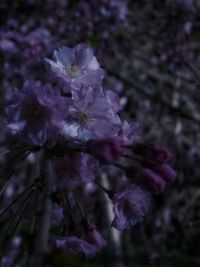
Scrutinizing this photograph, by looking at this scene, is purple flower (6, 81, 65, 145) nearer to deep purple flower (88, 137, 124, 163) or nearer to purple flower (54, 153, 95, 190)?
purple flower (54, 153, 95, 190)

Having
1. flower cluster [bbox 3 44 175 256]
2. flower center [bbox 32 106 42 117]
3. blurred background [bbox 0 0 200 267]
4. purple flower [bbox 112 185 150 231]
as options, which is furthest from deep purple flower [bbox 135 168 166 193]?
blurred background [bbox 0 0 200 267]

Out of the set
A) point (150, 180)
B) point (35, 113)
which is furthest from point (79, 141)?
point (150, 180)

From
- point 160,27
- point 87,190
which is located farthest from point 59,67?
point 160,27

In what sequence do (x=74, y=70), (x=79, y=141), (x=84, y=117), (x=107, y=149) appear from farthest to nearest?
(x=74, y=70) < (x=84, y=117) < (x=79, y=141) < (x=107, y=149)

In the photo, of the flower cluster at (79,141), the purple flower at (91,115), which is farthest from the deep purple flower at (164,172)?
the purple flower at (91,115)

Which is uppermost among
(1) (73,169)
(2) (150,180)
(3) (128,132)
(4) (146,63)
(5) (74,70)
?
(4) (146,63)

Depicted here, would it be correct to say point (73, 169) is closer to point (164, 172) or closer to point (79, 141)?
point (79, 141)

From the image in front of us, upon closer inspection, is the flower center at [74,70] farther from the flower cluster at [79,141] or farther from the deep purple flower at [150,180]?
the deep purple flower at [150,180]
